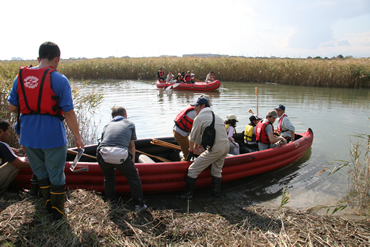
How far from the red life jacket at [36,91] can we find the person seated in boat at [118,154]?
2.77 ft

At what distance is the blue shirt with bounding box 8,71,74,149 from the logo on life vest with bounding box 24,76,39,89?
171 mm

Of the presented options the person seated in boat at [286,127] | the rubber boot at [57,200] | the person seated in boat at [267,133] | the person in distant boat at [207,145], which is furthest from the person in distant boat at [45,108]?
the person seated in boat at [286,127]

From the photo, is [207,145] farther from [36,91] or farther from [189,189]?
[36,91]

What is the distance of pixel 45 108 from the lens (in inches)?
106

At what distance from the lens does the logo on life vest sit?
2.65 meters

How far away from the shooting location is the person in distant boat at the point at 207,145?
13.3 ft

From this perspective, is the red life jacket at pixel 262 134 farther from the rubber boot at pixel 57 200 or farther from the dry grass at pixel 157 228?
the rubber boot at pixel 57 200

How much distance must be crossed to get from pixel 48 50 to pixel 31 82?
39 cm

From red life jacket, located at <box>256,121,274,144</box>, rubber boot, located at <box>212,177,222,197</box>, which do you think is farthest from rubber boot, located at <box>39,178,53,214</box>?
red life jacket, located at <box>256,121,274,144</box>

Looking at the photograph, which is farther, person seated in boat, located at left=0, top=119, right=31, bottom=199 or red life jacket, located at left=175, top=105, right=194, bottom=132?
red life jacket, located at left=175, top=105, right=194, bottom=132

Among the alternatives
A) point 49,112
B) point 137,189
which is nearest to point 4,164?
point 49,112

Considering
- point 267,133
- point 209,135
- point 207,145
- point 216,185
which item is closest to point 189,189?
point 216,185

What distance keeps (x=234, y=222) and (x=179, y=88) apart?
14.5 meters

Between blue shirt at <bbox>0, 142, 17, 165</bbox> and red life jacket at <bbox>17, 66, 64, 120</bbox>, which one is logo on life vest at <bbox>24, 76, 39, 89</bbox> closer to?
red life jacket at <bbox>17, 66, 64, 120</bbox>
